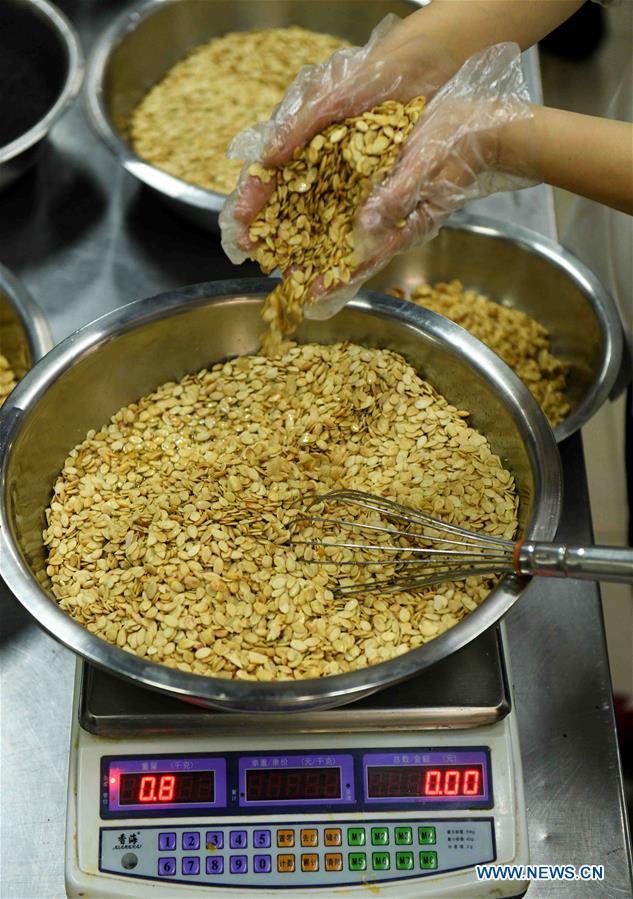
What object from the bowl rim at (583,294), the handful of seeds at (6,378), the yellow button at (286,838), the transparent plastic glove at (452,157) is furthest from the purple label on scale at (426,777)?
the handful of seeds at (6,378)

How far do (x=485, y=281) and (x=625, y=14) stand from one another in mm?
1503

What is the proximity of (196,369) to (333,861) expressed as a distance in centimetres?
78

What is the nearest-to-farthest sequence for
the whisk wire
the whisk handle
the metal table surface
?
the whisk handle → the whisk wire → the metal table surface

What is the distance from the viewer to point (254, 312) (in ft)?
4.78

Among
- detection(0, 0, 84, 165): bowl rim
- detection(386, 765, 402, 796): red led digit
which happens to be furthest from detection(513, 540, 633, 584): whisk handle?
detection(0, 0, 84, 165): bowl rim

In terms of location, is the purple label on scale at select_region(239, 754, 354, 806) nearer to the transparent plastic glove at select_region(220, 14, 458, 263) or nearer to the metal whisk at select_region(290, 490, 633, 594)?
the metal whisk at select_region(290, 490, 633, 594)

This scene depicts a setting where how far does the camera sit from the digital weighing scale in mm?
1152

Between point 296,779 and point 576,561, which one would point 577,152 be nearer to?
point 576,561

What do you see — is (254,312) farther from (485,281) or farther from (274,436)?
(485,281)

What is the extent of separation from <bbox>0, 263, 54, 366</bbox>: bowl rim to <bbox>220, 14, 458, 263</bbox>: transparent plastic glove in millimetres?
389

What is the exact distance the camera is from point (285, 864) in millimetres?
1158

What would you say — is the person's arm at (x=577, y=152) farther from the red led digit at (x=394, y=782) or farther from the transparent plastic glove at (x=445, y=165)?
the red led digit at (x=394, y=782)

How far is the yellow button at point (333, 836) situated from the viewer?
1.17 meters

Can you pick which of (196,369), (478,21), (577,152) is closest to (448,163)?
(577,152)
